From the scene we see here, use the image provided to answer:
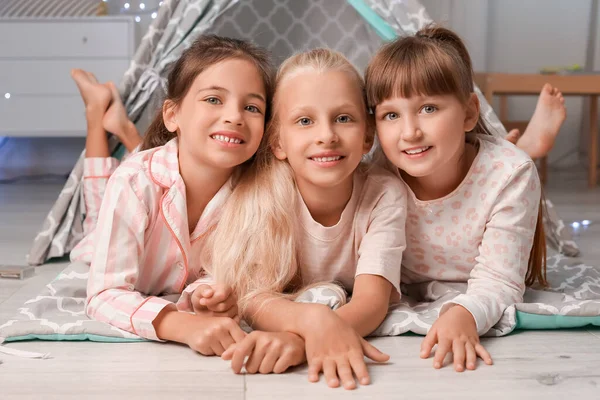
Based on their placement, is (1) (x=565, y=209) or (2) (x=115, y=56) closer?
(1) (x=565, y=209)

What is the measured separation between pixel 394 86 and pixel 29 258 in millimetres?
1222

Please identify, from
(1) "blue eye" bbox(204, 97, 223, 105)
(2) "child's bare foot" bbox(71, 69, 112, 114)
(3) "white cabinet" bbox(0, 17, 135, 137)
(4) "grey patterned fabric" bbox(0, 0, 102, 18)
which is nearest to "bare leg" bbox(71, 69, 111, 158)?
(2) "child's bare foot" bbox(71, 69, 112, 114)

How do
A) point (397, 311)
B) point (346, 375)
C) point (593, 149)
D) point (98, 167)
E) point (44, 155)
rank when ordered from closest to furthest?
point (346, 375) → point (397, 311) → point (98, 167) → point (593, 149) → point (44, 155)

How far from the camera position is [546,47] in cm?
422

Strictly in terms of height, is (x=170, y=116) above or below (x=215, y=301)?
above

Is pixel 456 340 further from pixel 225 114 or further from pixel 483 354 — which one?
pixel 225 114

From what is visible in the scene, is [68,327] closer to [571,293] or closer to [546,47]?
[571,293]

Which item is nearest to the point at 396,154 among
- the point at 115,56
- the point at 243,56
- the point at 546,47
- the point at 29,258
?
the point at 243,56

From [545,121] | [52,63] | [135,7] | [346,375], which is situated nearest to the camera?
[346,375]

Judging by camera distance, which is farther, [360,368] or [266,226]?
[266,226]

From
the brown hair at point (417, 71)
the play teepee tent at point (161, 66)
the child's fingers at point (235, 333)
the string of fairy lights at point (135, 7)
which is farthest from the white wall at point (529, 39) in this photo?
the child's fingers at point (235, 333)

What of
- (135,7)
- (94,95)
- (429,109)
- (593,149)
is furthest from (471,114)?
(135,7)

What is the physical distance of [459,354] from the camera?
1164 mm

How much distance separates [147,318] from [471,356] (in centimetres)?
56
